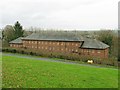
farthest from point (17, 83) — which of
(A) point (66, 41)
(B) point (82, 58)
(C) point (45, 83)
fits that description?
(A) point (66, 41)

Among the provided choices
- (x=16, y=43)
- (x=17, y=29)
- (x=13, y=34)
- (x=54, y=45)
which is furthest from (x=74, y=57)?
(x=13, y=34)

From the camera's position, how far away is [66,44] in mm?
63281

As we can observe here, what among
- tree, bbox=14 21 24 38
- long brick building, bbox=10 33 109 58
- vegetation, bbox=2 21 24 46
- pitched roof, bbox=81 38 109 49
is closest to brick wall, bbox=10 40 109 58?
long brick building, bbox=10 33 109 58

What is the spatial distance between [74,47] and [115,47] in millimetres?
12479

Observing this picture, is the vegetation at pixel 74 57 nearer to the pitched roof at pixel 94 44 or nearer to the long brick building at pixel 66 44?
the pitched roof at pixel 94 44

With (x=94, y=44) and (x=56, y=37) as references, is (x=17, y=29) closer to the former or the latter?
(x=56, y=37)

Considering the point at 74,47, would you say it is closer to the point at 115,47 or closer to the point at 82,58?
the point at 115,47

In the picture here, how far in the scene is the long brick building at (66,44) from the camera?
5591 centimetres

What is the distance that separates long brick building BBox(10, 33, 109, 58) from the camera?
55906 mm

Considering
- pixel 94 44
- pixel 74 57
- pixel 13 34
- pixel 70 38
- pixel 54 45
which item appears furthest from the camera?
A: pixel 13 34

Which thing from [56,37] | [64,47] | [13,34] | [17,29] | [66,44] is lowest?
[64,47]

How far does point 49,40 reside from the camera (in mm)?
66562

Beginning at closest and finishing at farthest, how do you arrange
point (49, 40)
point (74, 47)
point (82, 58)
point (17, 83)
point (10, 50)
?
point (17, 83) < point (82, 58) < point (10, 50) < point (74, 47) < point (49, 40)

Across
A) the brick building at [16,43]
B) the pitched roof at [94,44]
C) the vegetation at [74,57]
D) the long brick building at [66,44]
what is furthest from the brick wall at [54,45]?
the vegetation at [74,57]
